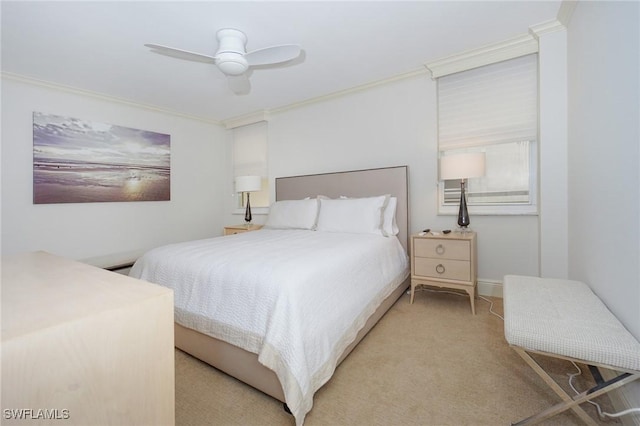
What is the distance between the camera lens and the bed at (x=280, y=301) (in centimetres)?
132

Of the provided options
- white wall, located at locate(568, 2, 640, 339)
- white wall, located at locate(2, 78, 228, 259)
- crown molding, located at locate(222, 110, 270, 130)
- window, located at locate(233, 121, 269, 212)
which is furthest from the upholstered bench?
white wall, located at locate(2, 78, 228, 259)

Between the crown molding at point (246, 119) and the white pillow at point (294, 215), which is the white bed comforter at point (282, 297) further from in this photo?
→ the crown molding at point (246, 119)

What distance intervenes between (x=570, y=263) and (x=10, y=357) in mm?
3088

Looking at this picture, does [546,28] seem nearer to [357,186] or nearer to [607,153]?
[607,153]

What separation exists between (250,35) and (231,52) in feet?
1.11

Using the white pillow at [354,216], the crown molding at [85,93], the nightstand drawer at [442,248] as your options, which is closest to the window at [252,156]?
the crown molding at [85,93]

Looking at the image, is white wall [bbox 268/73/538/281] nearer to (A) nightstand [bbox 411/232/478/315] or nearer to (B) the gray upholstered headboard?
(B) the gray upholstered headboard

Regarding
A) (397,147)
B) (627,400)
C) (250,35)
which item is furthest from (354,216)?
(627,400)

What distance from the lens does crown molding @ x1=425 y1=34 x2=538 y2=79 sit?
99.1 inches

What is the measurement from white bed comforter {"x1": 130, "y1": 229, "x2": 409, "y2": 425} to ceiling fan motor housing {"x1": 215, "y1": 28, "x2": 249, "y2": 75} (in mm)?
1385

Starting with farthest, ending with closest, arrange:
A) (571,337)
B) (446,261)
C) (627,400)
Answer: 1. (446,261)
2. (627,400)
3. (571,337)

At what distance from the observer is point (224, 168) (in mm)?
4938

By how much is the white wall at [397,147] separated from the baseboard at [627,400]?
4.64 feet

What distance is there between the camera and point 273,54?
6.92ft
